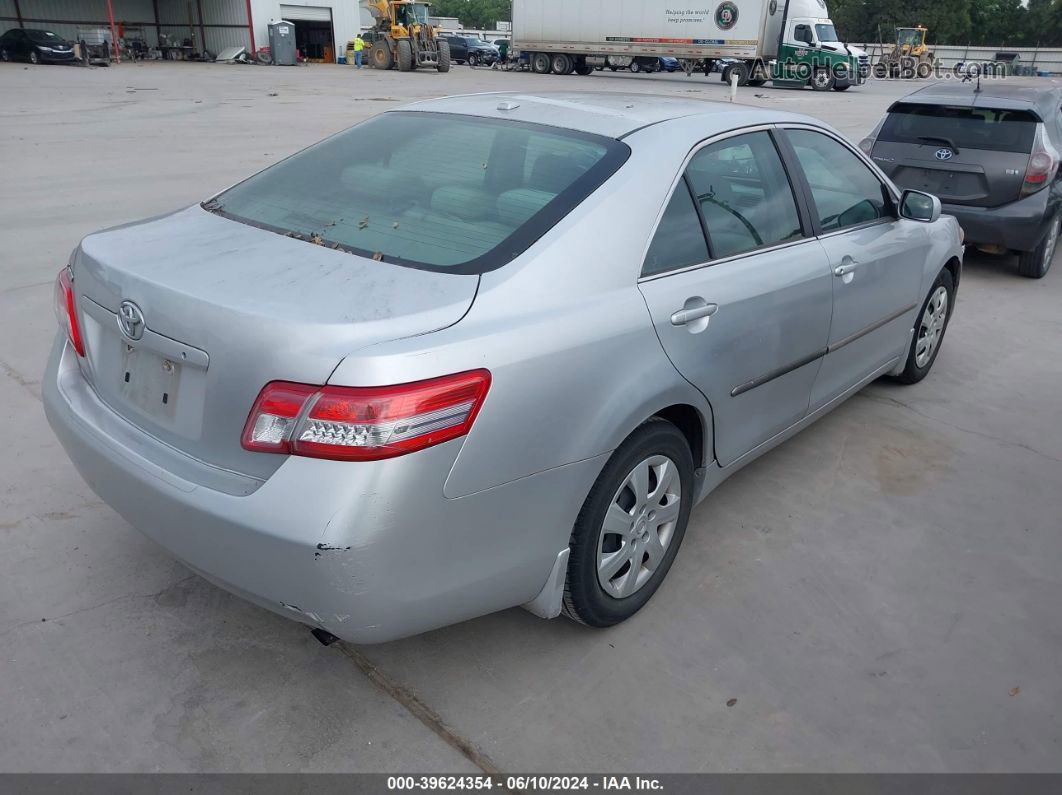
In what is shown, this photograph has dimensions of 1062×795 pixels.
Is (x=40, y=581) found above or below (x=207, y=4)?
below

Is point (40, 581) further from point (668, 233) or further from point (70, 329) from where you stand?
point (668, 233)

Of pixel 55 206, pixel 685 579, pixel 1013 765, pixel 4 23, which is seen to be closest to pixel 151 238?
pixel 685 579

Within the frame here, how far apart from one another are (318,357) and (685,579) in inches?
69.7

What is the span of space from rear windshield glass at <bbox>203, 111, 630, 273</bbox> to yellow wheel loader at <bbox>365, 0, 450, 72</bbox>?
35324mm

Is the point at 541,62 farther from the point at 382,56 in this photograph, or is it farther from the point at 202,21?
the point at 202,21

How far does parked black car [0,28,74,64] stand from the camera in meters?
32.3

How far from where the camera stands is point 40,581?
2.92 meters

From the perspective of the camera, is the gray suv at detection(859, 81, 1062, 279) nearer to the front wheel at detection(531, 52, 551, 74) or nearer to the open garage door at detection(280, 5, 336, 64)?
the front wheel at detection(531, 52, 551, 74)

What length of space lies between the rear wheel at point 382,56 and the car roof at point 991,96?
3265cm

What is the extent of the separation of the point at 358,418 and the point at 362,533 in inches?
10.5

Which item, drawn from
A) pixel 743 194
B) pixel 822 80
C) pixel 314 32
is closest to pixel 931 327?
pixel 743 194

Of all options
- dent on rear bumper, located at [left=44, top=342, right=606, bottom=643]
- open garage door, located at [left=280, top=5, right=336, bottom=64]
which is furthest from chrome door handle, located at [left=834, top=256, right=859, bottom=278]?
open garage door, located at [left=280, top=5, right=336, bottom=64]

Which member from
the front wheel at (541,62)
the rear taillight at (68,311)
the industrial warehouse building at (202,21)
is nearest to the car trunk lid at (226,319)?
the rear taillight at (68,311)

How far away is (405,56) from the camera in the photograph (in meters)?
35.7
